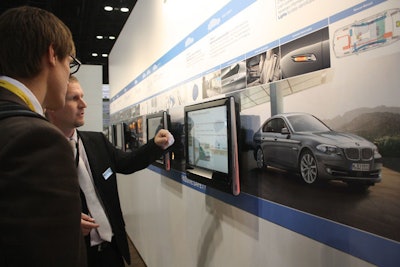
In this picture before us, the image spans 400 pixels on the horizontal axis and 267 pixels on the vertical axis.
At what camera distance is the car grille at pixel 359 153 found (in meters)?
1.03

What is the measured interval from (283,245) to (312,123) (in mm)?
580

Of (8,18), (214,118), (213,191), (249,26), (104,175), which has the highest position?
(249,26)

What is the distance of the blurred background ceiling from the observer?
7.07 meters

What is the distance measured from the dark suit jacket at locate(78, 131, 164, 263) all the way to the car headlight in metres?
1.28

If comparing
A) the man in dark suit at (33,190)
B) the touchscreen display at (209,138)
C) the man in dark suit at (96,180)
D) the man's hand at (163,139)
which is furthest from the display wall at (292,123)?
the man in dark suit at (33,190)

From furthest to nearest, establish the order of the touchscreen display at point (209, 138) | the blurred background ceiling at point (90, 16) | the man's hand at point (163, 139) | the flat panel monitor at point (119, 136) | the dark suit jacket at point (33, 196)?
the blurred background ceiling at point (90, 16), the flat panel monitor at point (119, 136), the man's hand at point (163, 139), the touchscreen display at point (209, 138), the dark suit jacket at point (33, 196)

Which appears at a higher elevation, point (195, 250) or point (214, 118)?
point (214, 118)

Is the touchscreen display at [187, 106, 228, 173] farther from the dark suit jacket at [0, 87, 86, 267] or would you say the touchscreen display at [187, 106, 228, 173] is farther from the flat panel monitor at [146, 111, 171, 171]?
the dark suit jacket at [0, 87, 86, 267]

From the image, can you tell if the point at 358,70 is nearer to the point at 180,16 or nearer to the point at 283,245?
the point at 283,245

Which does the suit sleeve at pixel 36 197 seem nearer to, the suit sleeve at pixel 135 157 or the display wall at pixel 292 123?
the display wall at pixel 292 123

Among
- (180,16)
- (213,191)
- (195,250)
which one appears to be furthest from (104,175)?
(180,16)

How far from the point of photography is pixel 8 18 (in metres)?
0.87

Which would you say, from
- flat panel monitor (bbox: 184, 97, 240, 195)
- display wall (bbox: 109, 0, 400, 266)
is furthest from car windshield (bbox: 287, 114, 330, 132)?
flat panel monitor (bbox: 184, 97, 240, 195)

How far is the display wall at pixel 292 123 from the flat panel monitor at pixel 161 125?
0.26 feet
